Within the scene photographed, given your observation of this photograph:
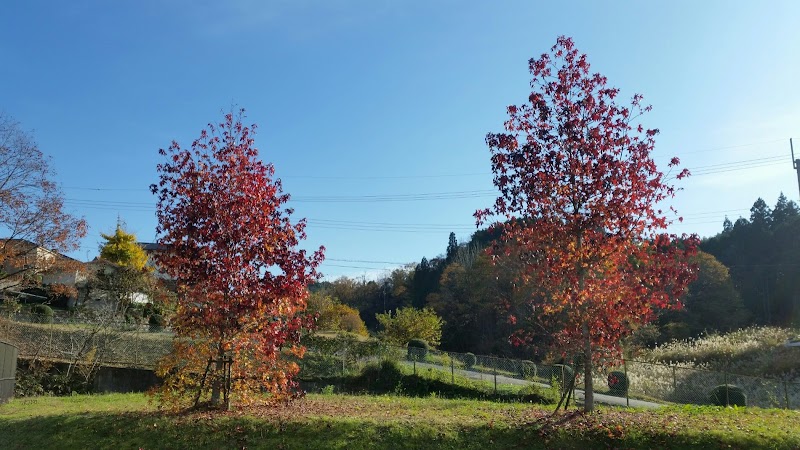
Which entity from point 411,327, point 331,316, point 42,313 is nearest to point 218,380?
point 411,327

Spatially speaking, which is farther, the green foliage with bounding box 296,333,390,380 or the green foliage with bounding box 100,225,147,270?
the green foliage with bounding box 100,225,147,270

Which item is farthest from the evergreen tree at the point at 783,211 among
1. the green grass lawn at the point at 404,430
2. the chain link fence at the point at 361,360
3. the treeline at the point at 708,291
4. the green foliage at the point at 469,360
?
the green grass lawn at the point at 404,430

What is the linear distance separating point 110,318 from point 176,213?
1517cm

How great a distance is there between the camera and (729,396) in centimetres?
1694

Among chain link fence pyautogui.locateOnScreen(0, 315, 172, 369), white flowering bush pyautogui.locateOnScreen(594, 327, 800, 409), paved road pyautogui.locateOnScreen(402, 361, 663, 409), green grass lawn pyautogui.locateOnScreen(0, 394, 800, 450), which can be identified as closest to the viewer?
green grass lawn pyautogui.locateOnScreen(0, 394, 800, 450)

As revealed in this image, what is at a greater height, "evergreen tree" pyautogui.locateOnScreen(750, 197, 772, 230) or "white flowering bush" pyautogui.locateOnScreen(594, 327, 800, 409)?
"evergreen tree" pyautogui.locateOnScreen(750, 197, 772, 230)

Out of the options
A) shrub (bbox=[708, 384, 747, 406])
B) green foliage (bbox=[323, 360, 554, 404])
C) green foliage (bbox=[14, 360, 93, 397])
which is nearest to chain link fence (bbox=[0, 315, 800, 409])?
green foliage (bbox=[323, 360, 554, 404])

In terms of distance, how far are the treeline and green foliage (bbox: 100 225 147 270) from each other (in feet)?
46.9

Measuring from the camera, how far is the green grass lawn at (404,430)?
27.1ft

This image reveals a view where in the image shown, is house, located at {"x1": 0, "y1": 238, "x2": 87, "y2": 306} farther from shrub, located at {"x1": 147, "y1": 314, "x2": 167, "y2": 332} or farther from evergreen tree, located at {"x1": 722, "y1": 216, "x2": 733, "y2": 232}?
evergreen tree, located at {"x1": 722, "y1": 216, "x2": 733, "y2": 232}

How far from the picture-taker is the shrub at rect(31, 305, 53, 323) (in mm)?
28081

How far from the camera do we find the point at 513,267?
9930mm

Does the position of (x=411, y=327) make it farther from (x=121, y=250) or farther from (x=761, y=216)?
(x=761, y=216)

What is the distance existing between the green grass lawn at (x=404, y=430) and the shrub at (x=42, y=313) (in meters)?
19.5
